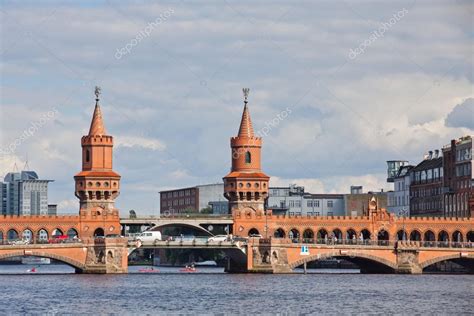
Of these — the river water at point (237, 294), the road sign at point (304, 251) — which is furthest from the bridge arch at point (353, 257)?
the river water at point (237, 294)

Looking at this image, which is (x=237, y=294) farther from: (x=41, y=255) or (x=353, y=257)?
(x=353, y=257)

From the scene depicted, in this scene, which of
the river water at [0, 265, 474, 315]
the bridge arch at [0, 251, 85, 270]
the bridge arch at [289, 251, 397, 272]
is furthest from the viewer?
the bridge arch at [289, 251, 397, 272]

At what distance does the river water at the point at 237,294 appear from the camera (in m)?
126

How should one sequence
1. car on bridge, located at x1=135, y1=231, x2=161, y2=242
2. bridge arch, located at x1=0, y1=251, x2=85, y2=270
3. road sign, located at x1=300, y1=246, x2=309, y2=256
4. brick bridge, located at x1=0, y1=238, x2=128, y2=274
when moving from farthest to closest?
road sign, located at x1=300, y1=246, x2=309, y2=256, car on bridge, located at x1=135, y1=231, x2=161, y2=242, brick bridge, located at x1=0, y1=238, x2=128, y2=274, bridge arch, located at x1=0, y1=251, x2=85, y2=270

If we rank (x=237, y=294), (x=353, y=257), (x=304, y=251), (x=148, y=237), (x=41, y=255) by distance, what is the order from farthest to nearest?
(x=353, y=257) → (x=304, y=251) → (x=148, y=237) → (x=41, y=255) → (x=237, y=294)

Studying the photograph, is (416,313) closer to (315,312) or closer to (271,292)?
(315,312)

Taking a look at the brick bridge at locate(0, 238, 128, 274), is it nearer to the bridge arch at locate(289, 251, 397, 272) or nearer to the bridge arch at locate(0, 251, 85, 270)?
the bridge arch at locate(0, 251, 85, 270)

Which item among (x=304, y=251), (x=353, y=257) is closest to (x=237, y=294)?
(x=304, y=251)

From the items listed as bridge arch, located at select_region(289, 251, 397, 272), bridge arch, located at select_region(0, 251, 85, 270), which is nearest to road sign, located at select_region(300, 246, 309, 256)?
bridge arch, located at select_region(289, 251, 397, 272)

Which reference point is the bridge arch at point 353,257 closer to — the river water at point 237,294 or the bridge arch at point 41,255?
the river water at point 237,294

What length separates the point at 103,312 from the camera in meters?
121

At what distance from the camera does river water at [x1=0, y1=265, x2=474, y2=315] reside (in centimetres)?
12575

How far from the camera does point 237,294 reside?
147 meters

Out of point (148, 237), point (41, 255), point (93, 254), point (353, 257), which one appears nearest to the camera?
point (41, 255)
